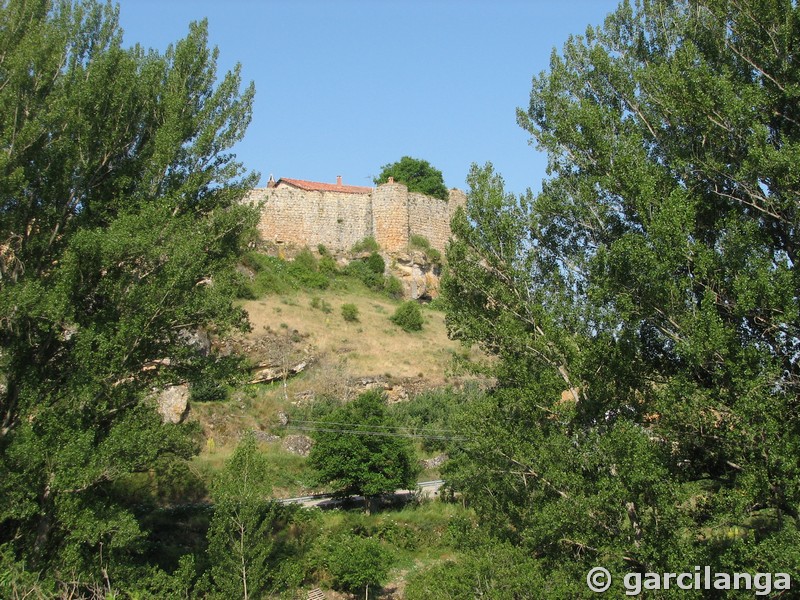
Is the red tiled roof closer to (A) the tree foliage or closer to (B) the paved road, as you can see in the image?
(A) the tree foliage

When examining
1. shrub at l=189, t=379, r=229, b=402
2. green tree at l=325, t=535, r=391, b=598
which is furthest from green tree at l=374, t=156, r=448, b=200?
green tree at l=325, t=535, r=391, b=598

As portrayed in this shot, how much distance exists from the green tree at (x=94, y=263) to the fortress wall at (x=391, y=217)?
23.8 metres

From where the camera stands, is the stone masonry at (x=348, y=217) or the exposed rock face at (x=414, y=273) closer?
the stone masonry at (x=348, y=217)

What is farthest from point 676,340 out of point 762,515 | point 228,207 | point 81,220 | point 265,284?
point 265,284

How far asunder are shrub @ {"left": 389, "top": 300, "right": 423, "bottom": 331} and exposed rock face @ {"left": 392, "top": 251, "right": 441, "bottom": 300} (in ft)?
12.5

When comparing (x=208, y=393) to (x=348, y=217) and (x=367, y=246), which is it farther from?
(x=348, y=217)

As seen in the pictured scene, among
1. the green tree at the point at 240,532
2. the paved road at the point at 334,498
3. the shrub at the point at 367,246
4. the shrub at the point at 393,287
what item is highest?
the shrub at the point at 367,246

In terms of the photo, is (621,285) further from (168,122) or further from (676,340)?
(168,122)

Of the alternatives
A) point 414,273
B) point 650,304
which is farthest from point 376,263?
point 650,304

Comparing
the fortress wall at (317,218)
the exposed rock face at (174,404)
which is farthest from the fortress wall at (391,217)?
the exposed rock face at (174,404)

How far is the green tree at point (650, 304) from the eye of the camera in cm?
887

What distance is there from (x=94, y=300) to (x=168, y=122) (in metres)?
3.00

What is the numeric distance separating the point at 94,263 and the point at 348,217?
26694 mm

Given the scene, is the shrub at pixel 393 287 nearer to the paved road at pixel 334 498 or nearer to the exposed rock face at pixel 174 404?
Result: the paved road at pixel 334 498
